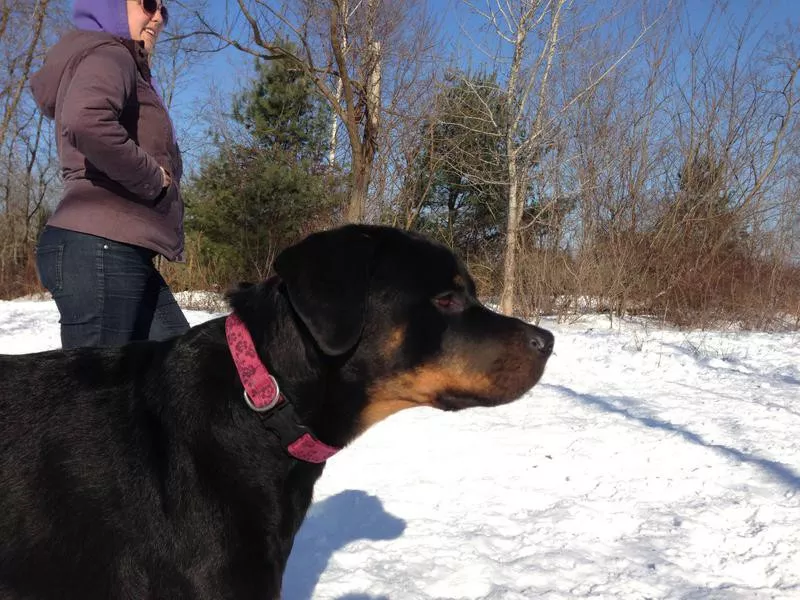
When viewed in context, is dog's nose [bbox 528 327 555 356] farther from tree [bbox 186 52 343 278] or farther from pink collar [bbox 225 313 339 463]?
tree [bbox 186 52 343 278]

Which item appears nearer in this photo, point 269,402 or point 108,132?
point 269,402

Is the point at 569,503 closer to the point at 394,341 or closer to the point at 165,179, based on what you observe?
the point at 394,341

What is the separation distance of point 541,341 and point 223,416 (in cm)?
121

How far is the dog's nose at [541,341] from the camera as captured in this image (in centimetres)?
223

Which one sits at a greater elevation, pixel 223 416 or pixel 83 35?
pixel 83 35

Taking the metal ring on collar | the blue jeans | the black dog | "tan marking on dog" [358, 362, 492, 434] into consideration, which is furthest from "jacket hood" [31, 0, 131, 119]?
"tan marking on dog" [358, 362, 492, 434]

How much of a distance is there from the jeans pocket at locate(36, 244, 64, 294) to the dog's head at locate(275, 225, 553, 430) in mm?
1253

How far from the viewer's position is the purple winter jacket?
2.35m

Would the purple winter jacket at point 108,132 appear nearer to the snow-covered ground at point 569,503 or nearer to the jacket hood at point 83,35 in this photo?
the jacket hood at point 83,35

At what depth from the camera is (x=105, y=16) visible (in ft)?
8.36

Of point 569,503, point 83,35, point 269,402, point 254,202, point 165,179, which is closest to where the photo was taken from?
point 269,402

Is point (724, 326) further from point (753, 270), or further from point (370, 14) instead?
point (370, 14)

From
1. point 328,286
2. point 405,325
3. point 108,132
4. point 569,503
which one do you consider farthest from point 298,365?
point 569,503

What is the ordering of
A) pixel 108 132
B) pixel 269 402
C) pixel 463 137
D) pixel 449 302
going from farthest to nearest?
pixel 463 137, pixel 108 132, pixel 449 302, pixel 269 402
